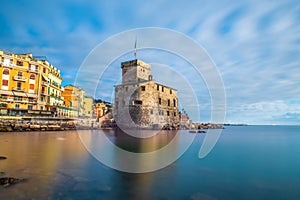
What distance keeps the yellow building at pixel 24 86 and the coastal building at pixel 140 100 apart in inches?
632

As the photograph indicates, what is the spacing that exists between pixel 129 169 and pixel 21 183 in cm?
513

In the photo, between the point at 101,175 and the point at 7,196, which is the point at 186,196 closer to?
the point at 101,175

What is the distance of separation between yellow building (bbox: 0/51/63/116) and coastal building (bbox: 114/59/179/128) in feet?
52.7

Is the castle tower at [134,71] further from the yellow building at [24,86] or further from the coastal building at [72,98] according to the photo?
the yellow building at [24,86]

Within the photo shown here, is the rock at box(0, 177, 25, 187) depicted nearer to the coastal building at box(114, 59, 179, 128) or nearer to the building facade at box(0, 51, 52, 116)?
the building facade at box(0, 51, 52, 116)

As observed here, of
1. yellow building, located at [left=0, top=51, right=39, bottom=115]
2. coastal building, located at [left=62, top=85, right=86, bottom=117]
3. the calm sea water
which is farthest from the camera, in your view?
coastal building, located at [left=62, top=85, right=86, bottom=117]

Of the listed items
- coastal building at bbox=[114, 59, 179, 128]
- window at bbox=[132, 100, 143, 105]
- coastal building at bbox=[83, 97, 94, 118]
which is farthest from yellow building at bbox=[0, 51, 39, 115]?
coastal building at bbox=[83, 97, 94, 118]

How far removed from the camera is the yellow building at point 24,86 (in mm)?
30031

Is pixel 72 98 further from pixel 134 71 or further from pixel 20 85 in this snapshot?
pixel 20 85

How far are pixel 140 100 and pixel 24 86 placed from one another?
23466 mm

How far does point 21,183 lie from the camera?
723cm

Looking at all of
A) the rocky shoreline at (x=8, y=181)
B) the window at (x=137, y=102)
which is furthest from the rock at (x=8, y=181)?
the window at (x=137, y=102)

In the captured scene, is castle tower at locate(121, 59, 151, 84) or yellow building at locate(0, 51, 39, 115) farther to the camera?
castle tower at locate(121, 59, 151, 84)

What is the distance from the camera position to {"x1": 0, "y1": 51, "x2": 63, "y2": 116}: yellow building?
30031mm
